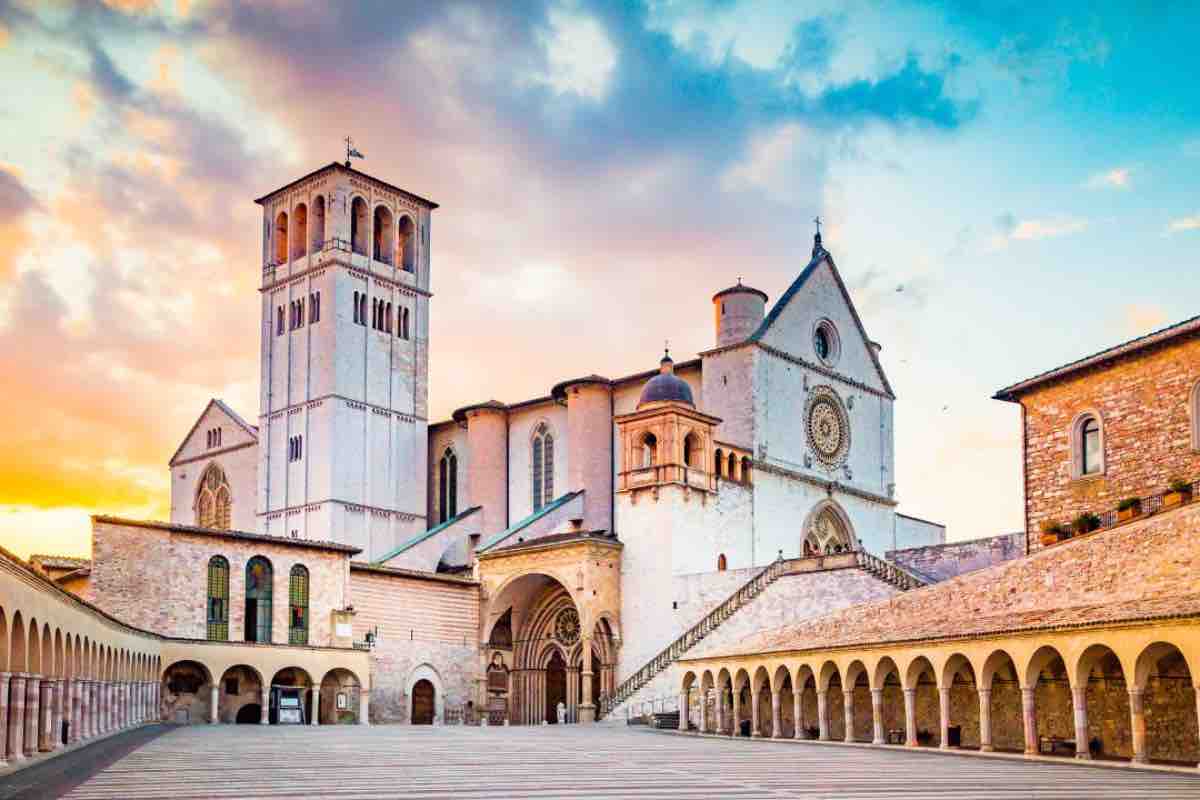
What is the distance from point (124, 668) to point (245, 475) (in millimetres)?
37690

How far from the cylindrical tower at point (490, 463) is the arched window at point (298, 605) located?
53.1 ft

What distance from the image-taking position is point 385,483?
72.5 metres

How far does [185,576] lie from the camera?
49.6 m

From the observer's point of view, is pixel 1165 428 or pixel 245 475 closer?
pixel 1165 428

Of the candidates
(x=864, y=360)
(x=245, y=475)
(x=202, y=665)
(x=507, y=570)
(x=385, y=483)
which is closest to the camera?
(x=202, y=665)

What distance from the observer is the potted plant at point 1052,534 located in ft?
119

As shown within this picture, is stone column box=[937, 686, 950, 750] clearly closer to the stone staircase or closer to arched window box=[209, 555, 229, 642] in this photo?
the stone staircase

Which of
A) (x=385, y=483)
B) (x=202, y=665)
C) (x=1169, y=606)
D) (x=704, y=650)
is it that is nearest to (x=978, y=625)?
(x=1169, y=606)

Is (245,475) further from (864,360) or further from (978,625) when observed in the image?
(978,625)

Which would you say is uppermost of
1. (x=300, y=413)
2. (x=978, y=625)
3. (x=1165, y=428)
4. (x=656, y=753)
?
(x=300, y=413)

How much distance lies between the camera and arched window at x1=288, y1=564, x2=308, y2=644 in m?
52.3

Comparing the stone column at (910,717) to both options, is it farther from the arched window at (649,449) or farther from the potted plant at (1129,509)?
the arched window at (649,449)

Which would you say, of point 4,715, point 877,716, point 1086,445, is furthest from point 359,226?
point 4,715

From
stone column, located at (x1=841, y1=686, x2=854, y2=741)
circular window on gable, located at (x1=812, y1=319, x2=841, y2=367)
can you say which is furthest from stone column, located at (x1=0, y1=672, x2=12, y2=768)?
circular window on gable, located at (x1=812, y1=319, x2=841, y2=367)
